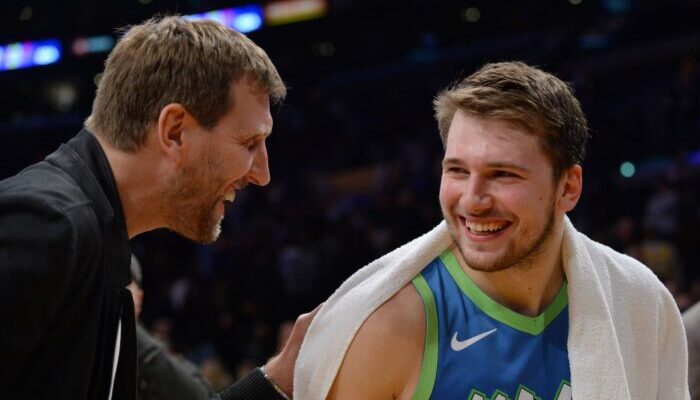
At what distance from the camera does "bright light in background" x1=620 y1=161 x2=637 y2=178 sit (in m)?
8.13

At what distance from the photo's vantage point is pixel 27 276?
1.58 m

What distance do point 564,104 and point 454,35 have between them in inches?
333

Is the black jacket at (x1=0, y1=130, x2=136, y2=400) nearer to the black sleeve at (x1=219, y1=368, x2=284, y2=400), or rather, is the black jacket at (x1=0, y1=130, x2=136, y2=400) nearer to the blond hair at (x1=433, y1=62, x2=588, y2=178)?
the black sleeve at (x1=219, y1=368, x2=284, y2=400)

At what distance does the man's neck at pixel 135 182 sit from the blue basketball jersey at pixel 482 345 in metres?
0.73

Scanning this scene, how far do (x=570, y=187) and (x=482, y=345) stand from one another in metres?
0.47

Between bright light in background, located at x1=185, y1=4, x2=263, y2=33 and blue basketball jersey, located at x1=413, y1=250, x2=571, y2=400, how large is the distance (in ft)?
25.6

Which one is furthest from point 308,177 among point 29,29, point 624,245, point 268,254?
point 624,245

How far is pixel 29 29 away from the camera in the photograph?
9.85m

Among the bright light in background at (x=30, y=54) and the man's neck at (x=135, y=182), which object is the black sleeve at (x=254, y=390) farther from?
the bright light in background at (x=30, y=54)

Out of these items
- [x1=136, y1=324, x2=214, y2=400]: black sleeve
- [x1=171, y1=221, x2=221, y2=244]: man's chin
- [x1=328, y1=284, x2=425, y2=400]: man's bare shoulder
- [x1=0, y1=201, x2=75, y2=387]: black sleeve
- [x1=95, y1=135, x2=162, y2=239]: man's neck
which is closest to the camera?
[x1=0, y1=201, x2=75, y2=387]: black sleeve

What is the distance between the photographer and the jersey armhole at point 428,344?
7.32 ft

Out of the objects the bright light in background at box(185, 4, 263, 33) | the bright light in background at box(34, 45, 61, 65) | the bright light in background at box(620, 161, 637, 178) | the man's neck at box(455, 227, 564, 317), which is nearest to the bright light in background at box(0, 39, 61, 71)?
the bright light in background at box(34, 45, 61, 65)

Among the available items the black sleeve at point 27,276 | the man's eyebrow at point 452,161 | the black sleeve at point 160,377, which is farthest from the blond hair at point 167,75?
the black sleeve at point 160,377

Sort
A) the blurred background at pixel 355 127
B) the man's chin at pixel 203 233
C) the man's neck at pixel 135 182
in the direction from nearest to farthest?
the man's neck at pixel 135 182, the man's chin at pixel 203 233, the blurred background at pixel 355 127
